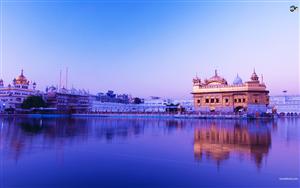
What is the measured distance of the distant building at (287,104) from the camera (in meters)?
63.6

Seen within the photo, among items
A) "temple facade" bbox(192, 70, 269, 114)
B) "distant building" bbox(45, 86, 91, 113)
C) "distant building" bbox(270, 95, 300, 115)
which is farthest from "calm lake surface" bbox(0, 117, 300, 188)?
"distant building" bbox(270, 95, 300, 115)

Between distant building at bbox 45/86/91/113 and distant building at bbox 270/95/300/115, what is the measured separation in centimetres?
3797

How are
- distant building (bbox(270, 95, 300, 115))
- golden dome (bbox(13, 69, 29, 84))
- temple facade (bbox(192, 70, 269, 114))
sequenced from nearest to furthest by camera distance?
temple facade (bbox(192, 70, 269, 114)) → golden dome (bbox(13, 69, 29, 84)) → distant building (bbox(270, 95, 300, 115))

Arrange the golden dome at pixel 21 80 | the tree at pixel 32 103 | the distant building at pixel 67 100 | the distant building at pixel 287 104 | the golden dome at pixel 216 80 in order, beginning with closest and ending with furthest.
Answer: the golden dome at pixel 216 80 < the tree at pixel 32 103 < the distant building at pixel 67 100 < the golden dome at pixel 21 80 < the distant building at pixel 287 104

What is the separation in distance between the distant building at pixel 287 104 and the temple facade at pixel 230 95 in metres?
17.9

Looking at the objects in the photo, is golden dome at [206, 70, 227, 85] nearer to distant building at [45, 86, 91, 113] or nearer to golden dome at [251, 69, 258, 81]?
golden dome at [251, 69, 258, 81]

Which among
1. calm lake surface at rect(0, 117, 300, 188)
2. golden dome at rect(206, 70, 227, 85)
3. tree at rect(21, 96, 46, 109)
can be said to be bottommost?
calm lake surface at rect(0, 117, 300, 188)

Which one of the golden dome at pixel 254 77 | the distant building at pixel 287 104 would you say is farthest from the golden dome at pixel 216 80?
the distant building at pixel 287 104

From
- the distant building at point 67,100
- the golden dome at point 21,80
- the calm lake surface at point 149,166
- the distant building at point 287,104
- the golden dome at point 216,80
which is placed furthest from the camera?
the distant building at point 287,104

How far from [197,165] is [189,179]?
4.89 feet

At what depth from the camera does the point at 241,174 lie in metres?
7.59

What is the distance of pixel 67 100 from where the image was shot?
206 feet

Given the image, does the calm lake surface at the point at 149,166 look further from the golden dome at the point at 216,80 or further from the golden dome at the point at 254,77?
the golden dome at the point at 216,80

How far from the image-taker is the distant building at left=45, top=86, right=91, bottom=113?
60.1 meters
